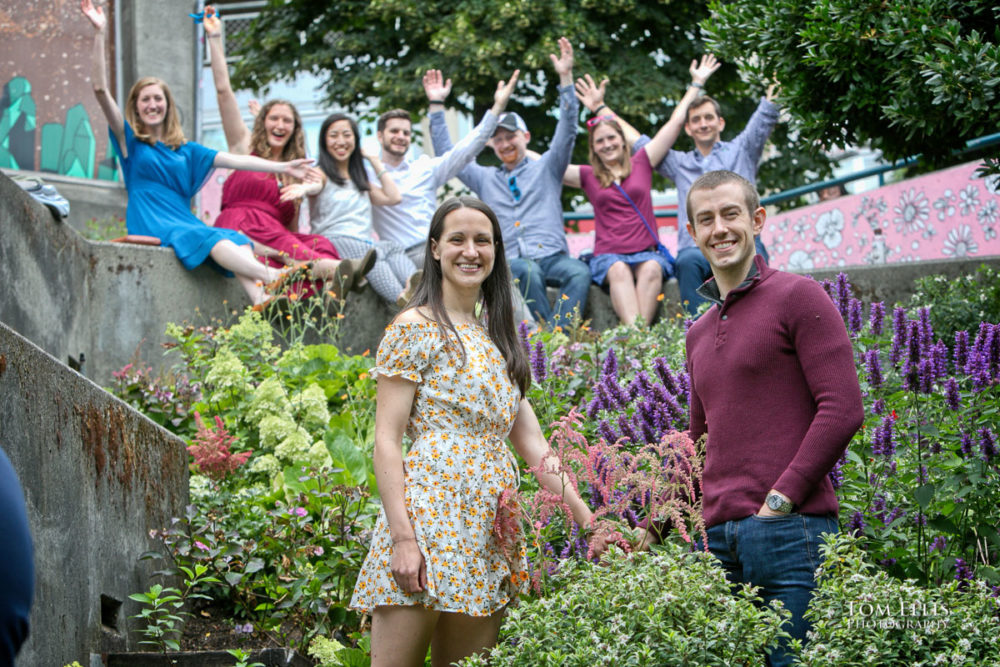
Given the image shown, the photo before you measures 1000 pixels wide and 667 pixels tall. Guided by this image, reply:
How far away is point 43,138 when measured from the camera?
449 inches

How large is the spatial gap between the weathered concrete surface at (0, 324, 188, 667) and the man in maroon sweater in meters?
1.89

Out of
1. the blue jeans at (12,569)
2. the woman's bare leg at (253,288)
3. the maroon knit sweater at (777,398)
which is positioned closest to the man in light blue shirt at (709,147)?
the woman's bare leg at (253,288)

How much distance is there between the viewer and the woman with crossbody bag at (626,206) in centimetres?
838

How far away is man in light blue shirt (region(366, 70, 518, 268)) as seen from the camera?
875cm

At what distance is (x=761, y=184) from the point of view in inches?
653

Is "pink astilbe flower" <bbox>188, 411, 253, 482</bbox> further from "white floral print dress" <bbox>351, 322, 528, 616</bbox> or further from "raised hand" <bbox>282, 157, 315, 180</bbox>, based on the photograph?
"raised hand" <bbox>282, 157, 315, 180</bbox>

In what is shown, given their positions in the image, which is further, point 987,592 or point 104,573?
point 104,573

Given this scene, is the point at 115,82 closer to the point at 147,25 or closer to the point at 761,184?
the point at 147,25

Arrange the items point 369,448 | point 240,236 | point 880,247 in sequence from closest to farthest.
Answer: point 369,448, point 240,236, point 880,247

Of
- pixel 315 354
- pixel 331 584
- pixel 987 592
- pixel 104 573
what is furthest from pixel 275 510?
pixel 987 592

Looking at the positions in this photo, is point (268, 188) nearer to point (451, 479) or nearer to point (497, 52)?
point (451, 479)

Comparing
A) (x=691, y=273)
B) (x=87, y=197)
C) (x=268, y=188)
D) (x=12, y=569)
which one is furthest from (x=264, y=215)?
(x=12, y=569)

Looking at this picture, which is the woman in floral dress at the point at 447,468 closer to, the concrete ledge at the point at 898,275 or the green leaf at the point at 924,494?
the green leaf at the point at 924,494

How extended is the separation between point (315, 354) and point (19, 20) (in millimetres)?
6443
